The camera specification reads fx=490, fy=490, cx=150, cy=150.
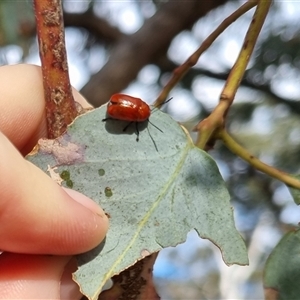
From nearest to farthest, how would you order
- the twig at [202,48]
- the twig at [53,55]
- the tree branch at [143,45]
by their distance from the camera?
the twig at [53,55], the twig at [202,48], the tree branch at [143,45]

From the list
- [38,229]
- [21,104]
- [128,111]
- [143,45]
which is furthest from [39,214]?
[143,45]

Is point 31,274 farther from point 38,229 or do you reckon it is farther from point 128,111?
point 128,111

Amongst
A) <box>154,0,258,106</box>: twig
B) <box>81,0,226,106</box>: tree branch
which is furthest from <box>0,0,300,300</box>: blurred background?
<box>154,0,258,106</box>: twig

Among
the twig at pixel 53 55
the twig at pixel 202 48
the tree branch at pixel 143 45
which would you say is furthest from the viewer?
the tree branch at pixel 143 45

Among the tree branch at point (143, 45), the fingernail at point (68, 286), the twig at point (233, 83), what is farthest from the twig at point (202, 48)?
the tree branch at point (143, 45)

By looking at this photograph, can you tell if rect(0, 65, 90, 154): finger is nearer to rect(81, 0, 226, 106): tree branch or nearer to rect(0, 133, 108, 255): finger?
rect(0, 133, 108, 255): finger

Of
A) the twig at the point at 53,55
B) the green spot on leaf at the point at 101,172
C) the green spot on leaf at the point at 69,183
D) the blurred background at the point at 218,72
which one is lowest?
the blurred background at the point at 218,72

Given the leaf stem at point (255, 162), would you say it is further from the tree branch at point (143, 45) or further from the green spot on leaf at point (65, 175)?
the tree branch at point (143, 45)
